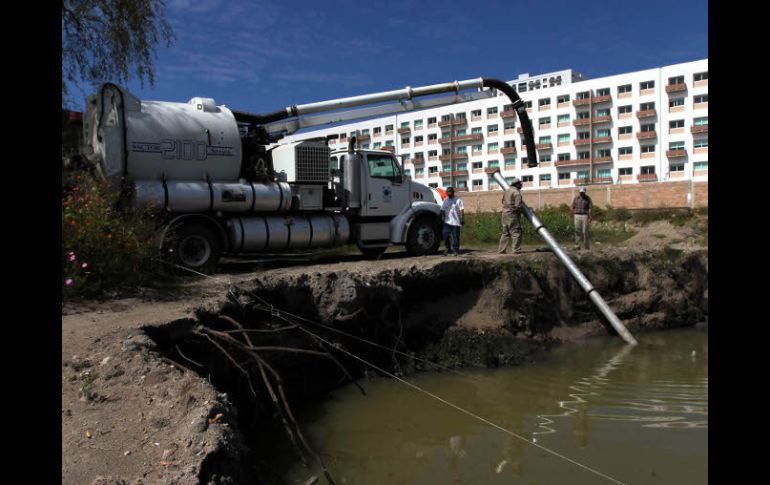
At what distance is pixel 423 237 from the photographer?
1306cm

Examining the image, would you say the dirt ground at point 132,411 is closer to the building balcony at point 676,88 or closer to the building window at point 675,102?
the building balcony at point 676,88

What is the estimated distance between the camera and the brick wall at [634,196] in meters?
31.4

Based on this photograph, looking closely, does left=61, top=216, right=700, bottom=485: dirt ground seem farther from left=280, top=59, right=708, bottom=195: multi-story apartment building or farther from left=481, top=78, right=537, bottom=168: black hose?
left=280, top=59, right=708, bottom=195: multi-story apartment building

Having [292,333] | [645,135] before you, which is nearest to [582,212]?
[292,333]

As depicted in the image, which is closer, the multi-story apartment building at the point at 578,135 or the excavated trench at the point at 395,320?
the excavated trench at the point at 395,320

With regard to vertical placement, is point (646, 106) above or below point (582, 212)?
above

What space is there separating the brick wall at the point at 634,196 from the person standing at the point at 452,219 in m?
22.3

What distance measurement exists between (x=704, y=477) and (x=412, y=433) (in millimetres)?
3063

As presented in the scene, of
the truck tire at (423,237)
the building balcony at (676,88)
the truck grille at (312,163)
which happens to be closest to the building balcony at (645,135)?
the building balcony at (676,88)

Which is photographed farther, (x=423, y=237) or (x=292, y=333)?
(x=423, y=237)

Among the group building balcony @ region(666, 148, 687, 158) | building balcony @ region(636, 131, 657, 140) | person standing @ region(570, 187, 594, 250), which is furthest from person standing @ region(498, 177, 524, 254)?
building balcony @ region(636, 131, 657, 140)

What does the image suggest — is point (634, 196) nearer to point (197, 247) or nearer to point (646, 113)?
point (646, 113)

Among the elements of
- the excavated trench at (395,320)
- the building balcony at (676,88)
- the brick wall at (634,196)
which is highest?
the building balcony at (676,88)

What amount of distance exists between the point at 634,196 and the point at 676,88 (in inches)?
1086
